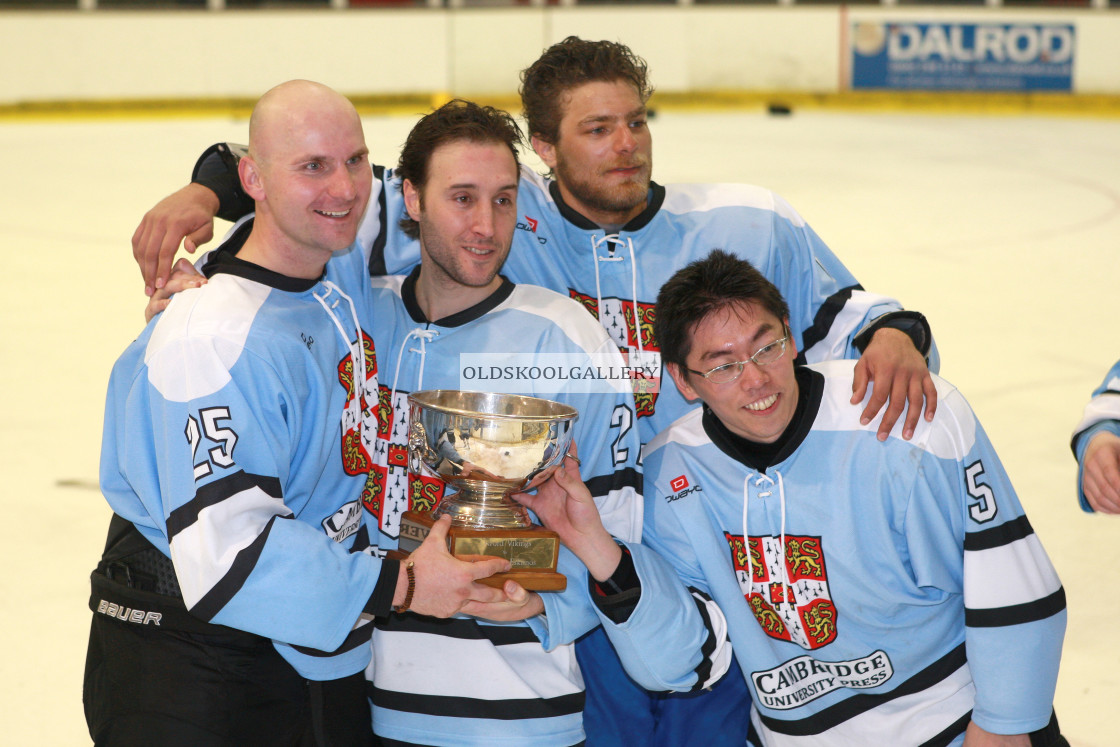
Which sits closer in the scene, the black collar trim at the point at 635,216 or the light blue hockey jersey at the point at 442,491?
the light blue hockey jersey at the point at 442,491

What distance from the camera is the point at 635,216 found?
276 cm

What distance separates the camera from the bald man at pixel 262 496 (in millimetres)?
1897

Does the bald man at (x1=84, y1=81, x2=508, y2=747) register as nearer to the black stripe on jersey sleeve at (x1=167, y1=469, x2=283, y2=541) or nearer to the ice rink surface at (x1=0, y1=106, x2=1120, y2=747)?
the black stripe on jersey sleeve at (x1=167, y1=469, x2=283, y2=541)

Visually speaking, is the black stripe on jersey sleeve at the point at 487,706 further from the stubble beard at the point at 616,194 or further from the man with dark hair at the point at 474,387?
the stubble beard at the point at 616,194

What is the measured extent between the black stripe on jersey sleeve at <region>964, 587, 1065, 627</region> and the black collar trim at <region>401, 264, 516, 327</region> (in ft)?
3.40

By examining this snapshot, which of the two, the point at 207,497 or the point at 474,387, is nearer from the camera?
the point at 207,497

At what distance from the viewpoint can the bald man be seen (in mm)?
1897

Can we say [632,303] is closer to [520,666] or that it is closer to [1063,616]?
[520,666]

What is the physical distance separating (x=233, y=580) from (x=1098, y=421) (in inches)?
62.2

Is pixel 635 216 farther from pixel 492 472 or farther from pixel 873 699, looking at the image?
pixel 873 699

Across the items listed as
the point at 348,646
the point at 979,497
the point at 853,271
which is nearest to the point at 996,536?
the point at 979,497

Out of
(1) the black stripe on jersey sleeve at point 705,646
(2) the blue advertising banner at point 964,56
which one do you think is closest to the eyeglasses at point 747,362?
(1) the black stripe on jersey sleeve at point 705,646

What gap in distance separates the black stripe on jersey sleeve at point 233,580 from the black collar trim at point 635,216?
117 centimetres

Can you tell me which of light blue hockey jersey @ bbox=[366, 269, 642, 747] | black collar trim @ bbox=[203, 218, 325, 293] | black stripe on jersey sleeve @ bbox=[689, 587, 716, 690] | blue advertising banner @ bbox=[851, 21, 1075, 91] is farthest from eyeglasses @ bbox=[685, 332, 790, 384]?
blue advertising banner @ bbox=[851, 21, 1075, 91]
